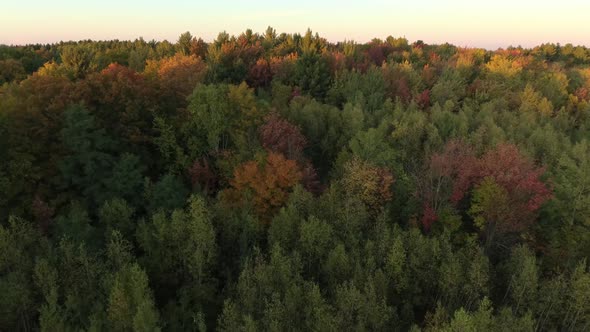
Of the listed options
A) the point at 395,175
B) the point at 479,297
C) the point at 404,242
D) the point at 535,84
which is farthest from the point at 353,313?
the point at 535,84

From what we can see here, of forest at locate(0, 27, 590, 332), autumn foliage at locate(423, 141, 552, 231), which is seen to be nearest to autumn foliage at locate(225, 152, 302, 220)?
forest at locate(0, 27, 590, 332)

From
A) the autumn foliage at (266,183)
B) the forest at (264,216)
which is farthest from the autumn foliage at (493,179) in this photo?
the autumn foliage at (266,183)

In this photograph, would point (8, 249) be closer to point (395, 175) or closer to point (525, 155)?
point (395, 175)

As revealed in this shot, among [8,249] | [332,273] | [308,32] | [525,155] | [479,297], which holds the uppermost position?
[308,32]

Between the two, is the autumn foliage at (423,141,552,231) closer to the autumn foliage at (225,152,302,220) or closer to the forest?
the forest

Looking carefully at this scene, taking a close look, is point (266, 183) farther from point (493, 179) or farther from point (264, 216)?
point (493, 179)

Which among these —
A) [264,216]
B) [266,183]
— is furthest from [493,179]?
[264,216]

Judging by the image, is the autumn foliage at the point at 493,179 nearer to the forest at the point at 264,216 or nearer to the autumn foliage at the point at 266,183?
the forest at the point at 264,216

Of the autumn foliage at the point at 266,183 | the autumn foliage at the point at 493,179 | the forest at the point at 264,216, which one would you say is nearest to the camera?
the forest at the point at 264,216
